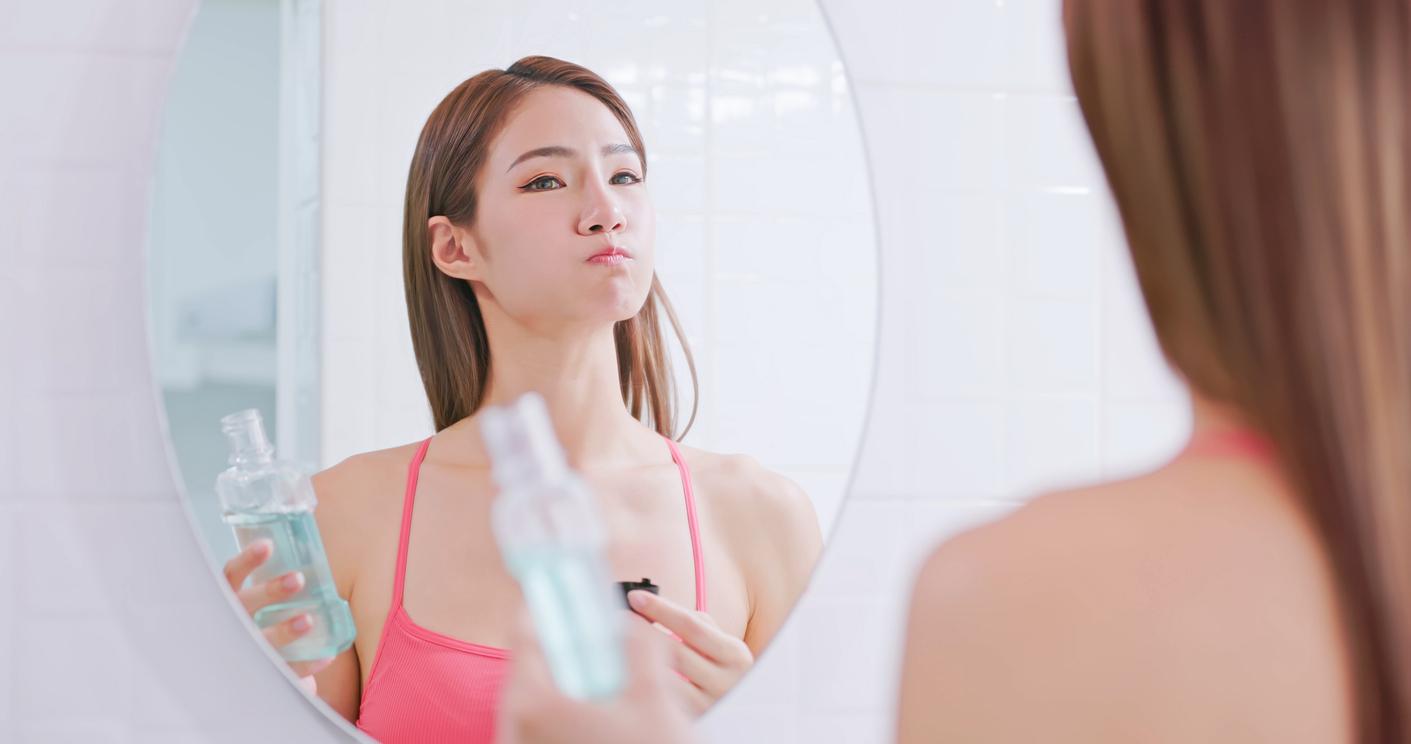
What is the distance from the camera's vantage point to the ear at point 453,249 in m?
0.79

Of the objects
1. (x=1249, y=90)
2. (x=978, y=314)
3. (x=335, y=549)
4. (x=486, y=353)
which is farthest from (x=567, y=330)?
(x=1249, y=90)

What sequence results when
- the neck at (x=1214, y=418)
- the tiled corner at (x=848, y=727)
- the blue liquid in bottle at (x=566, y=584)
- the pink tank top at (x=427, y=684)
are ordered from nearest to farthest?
the blue liquid in bottle at (x=566, y=584) → the neck at (x=1214, y=418) → the pink tank top at (x=427, y=684) → the tiled corner at (x=848, y=727)

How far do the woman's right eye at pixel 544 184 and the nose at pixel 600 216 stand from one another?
0.08 feet

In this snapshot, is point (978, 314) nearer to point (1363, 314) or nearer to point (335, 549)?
point (1363, 314)

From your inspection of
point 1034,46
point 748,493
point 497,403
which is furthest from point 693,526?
point 1034,46

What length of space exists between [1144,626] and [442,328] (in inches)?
19.6

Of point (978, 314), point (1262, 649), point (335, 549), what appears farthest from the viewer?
point (978, 314)

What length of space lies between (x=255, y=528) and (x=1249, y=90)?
68 centimetres

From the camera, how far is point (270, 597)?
805 mm

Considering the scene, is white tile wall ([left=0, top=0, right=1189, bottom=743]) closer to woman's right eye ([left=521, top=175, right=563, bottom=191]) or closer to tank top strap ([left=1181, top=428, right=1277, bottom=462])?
woman's right eye ([left=521, top=175, right=563, bottom=191])

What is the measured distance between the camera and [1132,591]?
1.67 feet

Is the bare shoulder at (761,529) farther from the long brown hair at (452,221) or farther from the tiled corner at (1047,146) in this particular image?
the tiled corner at (1047,146)

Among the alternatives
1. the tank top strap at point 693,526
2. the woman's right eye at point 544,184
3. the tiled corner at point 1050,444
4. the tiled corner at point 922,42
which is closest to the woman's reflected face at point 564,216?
the woman's right eye at point 544,184

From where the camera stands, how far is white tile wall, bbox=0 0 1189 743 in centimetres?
83
